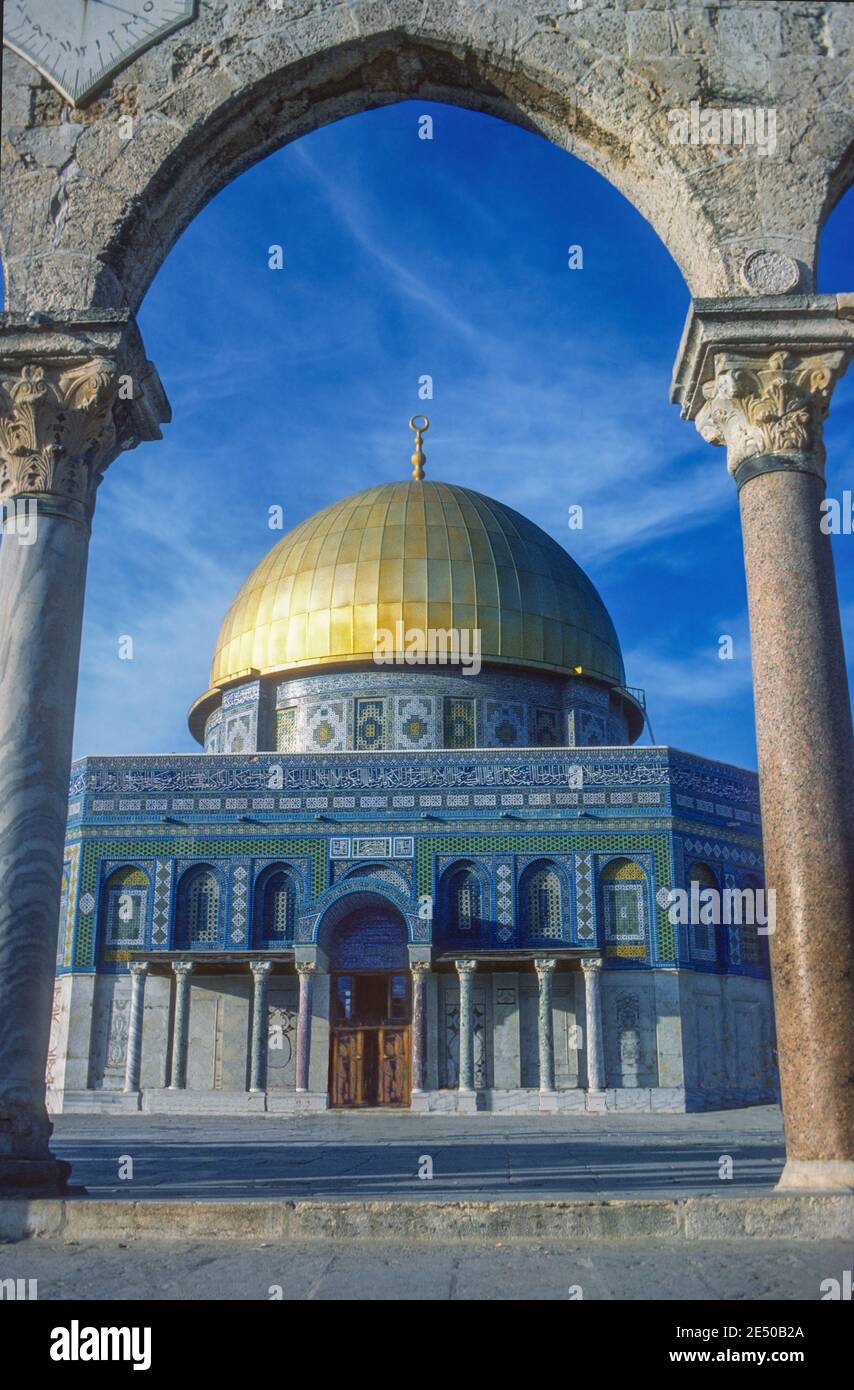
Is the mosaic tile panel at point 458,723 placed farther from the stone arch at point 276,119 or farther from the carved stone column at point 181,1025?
the stone arch at point 276,119

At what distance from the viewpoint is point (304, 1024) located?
20688 mm

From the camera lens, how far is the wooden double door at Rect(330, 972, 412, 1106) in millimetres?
20734

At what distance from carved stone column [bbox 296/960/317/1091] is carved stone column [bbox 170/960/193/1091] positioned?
183cm

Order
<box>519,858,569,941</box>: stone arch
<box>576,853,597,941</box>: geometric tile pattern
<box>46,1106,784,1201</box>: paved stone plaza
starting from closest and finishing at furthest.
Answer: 1. <box>46,1106,784,1201</box>: paved stone plaza
2. <box>576,853,597,941</box>: geometric tile pattern
3. <box>519,858,569,941</box>: stone arch

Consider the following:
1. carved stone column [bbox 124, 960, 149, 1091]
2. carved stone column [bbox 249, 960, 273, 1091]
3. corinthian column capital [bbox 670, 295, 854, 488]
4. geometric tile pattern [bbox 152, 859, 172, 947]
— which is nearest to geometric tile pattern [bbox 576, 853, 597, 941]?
carved stone column [bbox 249, 960, 273, 1091]

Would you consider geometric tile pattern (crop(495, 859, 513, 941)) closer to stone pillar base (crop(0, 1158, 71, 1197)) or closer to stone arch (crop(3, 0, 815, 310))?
stone arch (crop(3, 0, 815, 310))

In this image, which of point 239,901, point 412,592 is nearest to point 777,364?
point 239,901

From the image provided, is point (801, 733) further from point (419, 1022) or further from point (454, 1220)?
point (419, 1022)

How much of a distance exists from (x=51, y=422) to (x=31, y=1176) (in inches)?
127

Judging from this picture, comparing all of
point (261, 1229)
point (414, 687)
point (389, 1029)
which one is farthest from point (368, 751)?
point (261, 1229)

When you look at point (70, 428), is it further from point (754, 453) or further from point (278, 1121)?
point (278, 1121)

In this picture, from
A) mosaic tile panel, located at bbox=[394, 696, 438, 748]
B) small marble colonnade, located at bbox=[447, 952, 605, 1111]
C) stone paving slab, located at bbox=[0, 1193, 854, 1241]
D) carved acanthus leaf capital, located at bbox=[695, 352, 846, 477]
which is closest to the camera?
stone paving slab, located at bbox=[0, 1193, 854, 1241]

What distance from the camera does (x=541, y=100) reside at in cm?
645

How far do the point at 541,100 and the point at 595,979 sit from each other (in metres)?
→ 16.3
